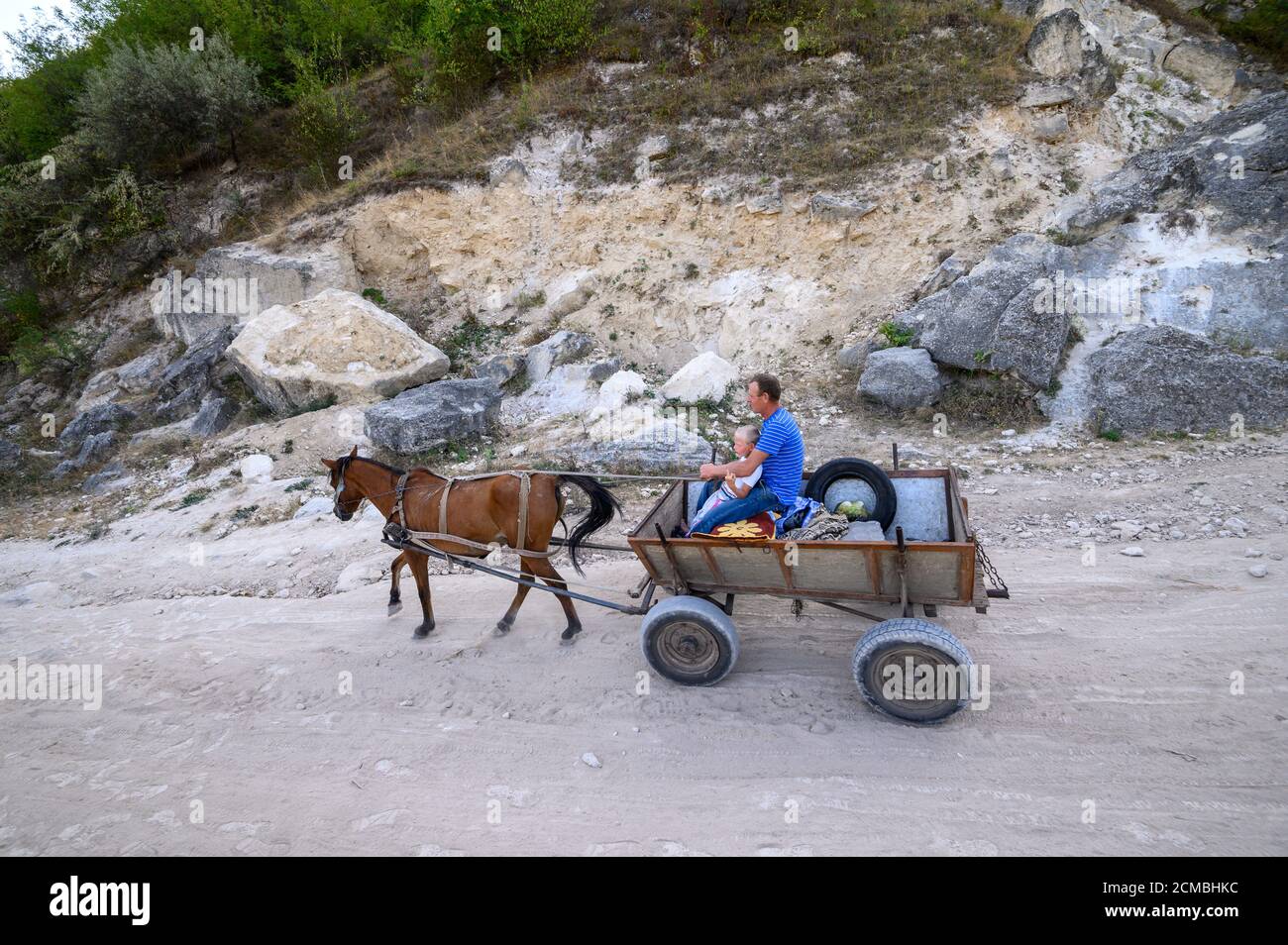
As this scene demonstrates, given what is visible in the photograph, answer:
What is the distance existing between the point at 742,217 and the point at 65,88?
22537 millimetres

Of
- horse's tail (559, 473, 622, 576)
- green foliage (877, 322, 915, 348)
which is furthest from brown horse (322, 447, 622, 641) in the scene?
green foliage (877, 322, 915, 348)

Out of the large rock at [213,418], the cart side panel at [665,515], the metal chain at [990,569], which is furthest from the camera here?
the large rock at [213,418]

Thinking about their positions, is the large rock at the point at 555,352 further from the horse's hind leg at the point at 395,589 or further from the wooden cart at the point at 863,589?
the wooden cart at the point at 863,589

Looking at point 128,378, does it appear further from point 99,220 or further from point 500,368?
point 500,368

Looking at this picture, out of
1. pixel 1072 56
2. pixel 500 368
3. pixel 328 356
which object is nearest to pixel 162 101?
pixel 328 356

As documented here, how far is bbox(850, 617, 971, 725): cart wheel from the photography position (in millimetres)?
3713

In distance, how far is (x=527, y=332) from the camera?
43.4 feet

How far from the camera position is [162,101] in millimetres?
16578

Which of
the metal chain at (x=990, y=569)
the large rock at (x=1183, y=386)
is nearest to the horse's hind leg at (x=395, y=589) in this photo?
the metal chain at (x=990, y=569)

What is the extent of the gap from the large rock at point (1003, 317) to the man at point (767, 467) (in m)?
6.51

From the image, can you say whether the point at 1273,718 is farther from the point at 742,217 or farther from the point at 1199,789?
the point at 742,217

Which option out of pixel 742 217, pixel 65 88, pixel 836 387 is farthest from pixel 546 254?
pixel 65 88

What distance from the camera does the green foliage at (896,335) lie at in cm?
1043

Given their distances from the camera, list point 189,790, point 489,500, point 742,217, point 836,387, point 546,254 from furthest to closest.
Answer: point 546,254, point 742,217, point 836,387, point 489,500, point 189,790
